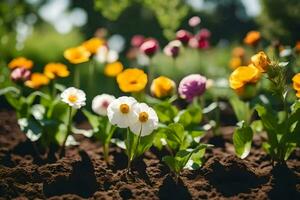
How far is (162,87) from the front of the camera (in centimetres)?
342

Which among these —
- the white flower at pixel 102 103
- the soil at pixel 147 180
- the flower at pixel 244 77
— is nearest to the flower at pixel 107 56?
the white flower at pixel 102 103

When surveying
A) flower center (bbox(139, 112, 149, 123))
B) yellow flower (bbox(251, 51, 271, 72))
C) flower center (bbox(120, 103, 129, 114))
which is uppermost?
yellow flower (bbox(251, 51, 271, 72))

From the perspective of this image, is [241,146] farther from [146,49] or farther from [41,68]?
[41,68]

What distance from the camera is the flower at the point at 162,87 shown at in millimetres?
3398

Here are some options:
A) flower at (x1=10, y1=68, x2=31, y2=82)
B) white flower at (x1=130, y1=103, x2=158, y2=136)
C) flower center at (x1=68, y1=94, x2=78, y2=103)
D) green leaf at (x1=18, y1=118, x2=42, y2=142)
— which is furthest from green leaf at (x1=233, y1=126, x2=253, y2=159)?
flower at (x1=10, y1=68, x2=31, y2=82)

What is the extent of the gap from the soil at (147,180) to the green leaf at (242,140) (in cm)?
8

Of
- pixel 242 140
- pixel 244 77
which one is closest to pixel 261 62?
pixel 244 77

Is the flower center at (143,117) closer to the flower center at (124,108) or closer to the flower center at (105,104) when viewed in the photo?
the flower center at (124,108)

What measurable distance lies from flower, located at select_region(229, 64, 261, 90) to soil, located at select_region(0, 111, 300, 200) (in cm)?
49

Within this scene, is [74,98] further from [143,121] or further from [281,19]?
[281,19]

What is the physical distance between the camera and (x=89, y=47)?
3900 millimetres

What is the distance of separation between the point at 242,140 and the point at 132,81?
87 cm

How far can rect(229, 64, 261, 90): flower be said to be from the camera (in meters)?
2.99

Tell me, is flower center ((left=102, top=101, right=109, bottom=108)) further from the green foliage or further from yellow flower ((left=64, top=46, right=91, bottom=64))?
the green foliage
